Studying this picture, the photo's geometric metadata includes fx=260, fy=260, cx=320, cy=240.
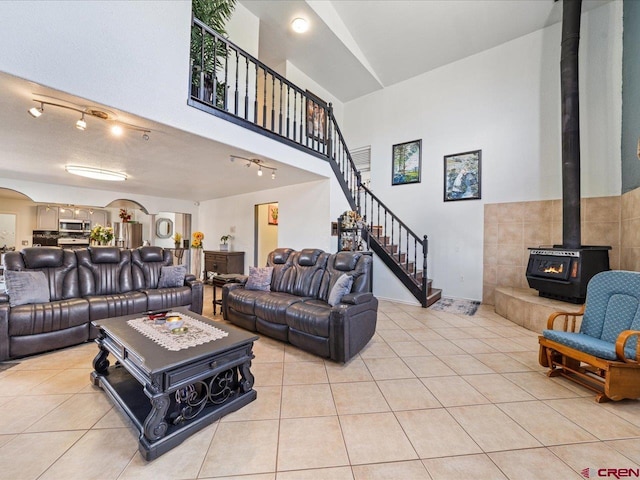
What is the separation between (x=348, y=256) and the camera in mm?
3439

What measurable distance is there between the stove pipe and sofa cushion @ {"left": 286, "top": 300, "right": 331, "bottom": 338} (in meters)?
3.71

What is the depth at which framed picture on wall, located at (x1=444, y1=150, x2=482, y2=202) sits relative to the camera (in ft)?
17.3

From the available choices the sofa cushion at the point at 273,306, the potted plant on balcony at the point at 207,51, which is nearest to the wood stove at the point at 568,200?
the sofa cushion at the point at 273,306

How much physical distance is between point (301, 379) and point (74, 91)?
298 centimetres

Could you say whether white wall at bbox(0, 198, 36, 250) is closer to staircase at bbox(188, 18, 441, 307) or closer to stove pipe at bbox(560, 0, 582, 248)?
staircase at bbox(188, 18, 441, 307)

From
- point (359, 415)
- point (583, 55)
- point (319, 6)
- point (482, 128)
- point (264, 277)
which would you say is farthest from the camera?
point (482, 128)

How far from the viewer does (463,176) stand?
5.43 meters

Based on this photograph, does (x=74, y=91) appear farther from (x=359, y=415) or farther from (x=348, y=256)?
(x=359, y=415)

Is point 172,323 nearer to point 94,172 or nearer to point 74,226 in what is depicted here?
point 94,172

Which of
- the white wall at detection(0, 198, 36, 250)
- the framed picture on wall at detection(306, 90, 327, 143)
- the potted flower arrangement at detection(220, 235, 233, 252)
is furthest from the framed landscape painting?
the white wall at detection(0, 198, 36, 250)

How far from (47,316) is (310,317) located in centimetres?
281

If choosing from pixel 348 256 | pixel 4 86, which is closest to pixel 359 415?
pixel 348 256

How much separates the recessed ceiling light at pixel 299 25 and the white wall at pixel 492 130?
2.59 meters

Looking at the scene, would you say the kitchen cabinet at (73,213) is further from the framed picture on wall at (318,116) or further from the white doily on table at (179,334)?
the white doily on table at (179,334)
